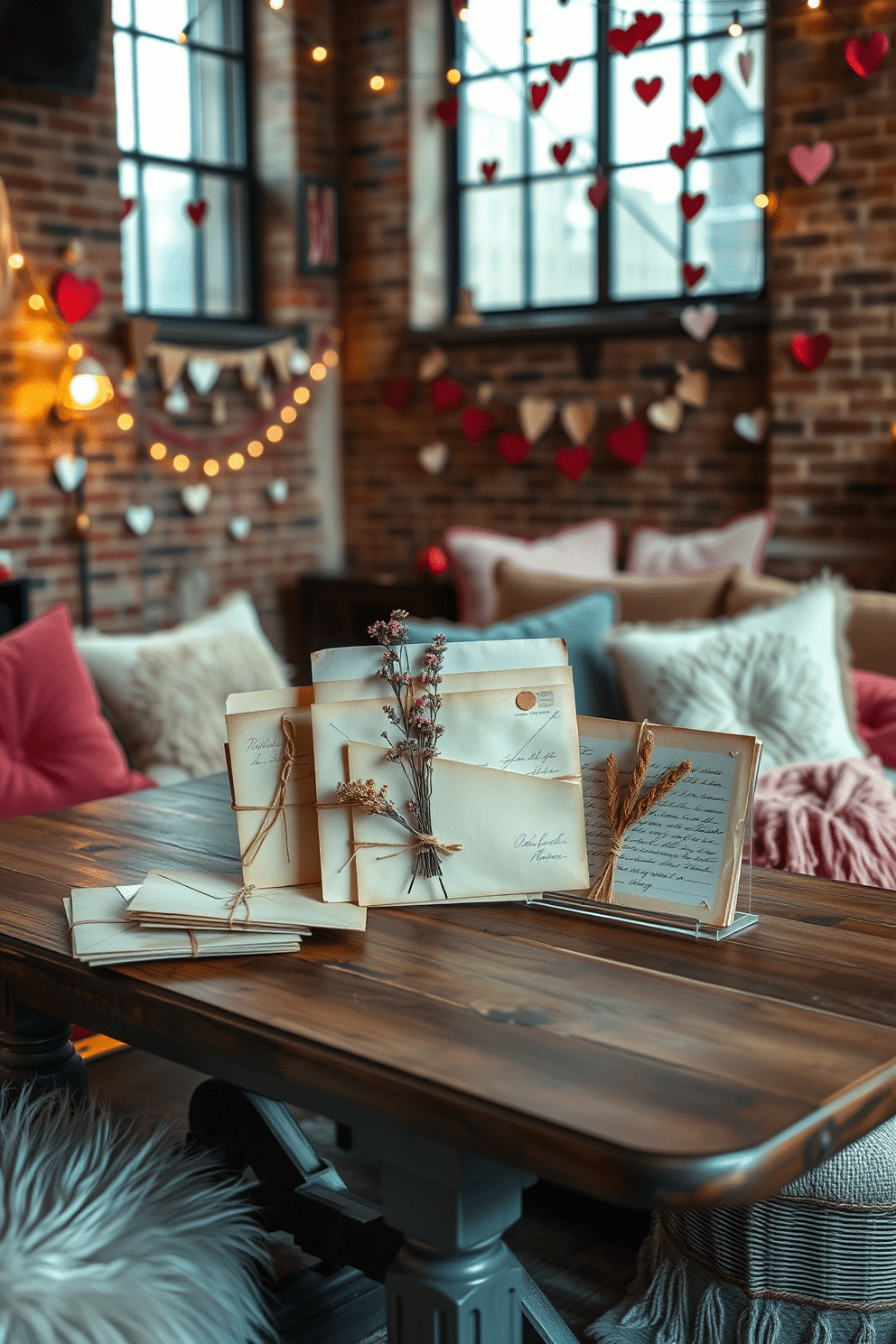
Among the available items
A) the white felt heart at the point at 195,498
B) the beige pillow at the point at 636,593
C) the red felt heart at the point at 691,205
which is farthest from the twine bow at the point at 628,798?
the white felt heart at the point at 195,498

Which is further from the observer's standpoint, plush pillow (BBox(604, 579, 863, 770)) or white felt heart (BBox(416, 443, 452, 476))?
white felt heart (BBox(416, 443, 452, 476))

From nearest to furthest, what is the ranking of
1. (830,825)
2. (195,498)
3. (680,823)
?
(680,823) → (830,825) → (195,498)

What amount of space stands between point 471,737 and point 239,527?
12.7ft

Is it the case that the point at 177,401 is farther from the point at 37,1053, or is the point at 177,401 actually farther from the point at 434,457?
the point at 37,1053

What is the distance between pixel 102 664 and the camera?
10.4 ft

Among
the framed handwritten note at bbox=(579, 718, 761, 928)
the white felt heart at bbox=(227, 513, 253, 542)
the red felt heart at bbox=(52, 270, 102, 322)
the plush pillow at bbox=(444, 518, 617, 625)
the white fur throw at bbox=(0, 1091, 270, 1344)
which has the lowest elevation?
the white fur throw at bbox=(0, 1091, 270, 1344)

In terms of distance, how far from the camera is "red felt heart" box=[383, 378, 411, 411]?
214 inches

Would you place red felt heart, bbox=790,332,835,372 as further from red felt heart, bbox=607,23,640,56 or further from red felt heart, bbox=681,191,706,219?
red felt heart, bbox=607,23,640,56

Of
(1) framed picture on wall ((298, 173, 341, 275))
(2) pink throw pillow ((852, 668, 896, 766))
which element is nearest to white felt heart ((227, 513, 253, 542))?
(1) framed picture on wall ((298, 173, 341, 275))

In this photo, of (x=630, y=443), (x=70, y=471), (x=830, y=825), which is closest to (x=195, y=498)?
(x=70, y=471)

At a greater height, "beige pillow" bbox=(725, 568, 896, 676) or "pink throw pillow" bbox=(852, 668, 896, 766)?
"beige pillow" bbox=(725, 568, 896, 676)

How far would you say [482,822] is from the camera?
1517mm

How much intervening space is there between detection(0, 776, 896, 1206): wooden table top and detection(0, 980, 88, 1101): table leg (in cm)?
18

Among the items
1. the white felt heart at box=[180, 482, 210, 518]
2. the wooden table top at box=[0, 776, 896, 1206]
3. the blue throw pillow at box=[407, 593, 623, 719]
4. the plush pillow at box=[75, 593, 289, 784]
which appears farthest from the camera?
the white felt heart at box=[180, 482, 210, 518]
